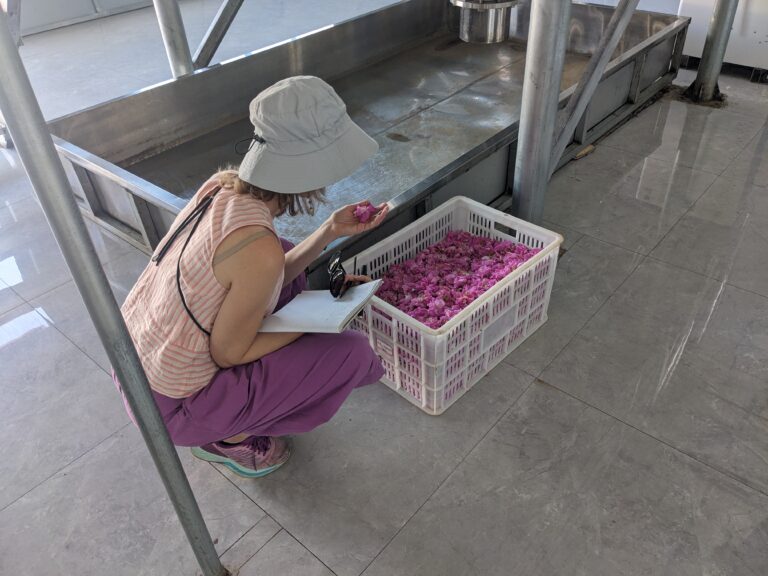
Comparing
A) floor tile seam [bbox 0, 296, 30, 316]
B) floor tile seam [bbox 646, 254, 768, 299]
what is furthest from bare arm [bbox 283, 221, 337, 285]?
floor tile seam [bbox 646, 254, 768, 299]

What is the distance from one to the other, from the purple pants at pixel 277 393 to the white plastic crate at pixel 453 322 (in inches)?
9.7

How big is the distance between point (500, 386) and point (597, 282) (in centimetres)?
82

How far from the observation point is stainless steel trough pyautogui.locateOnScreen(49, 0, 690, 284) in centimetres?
296

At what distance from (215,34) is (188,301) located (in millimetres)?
2722

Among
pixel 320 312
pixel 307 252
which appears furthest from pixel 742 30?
pixel 320 312

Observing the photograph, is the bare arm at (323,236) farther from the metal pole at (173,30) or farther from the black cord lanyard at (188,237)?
the metal pole at (173,30)

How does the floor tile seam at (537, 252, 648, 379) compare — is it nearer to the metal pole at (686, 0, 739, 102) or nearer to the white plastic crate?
the white plastic crate

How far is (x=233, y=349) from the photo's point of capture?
1646 mm

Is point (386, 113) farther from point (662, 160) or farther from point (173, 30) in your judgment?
point (662, 160)

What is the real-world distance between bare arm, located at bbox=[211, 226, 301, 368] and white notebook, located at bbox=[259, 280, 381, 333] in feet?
0.33

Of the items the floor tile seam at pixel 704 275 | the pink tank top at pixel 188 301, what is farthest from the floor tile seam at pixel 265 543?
the floor tile seam at pixel 704 275

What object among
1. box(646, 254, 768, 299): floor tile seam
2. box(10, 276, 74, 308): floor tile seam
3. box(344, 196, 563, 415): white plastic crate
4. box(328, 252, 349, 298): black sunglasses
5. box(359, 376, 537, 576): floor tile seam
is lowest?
box(359, 376, 537, 576): floor tile seam

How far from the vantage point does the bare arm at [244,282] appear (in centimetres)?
152

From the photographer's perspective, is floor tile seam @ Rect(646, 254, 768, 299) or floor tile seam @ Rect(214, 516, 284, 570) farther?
floor tile seam @ Rect(646, 254, 768, 299)
